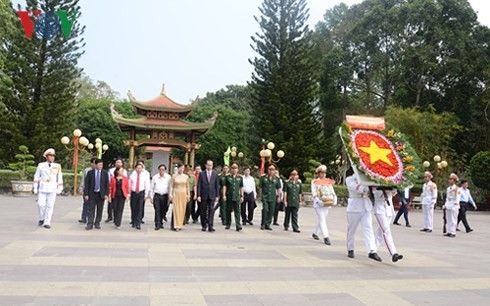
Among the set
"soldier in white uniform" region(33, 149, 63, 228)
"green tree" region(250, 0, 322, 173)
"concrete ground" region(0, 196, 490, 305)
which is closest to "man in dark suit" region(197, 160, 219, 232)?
"concrete ground" region(0, 196, 490, 305)

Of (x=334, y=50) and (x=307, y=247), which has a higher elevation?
(x=334, y=50)

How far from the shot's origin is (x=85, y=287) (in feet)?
13.9

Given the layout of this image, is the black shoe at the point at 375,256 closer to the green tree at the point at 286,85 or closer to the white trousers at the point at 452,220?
the white trousers at the point at 452,220

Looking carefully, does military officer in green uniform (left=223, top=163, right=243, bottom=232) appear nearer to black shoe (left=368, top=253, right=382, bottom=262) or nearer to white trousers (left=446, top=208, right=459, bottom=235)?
black shoe (left=368, top=253, right=382, bottom=262)

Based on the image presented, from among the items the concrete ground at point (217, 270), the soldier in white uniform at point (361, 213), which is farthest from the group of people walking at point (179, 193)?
the soldier in white uniform at point (361, 213)

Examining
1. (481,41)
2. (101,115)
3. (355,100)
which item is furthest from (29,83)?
(481,41)

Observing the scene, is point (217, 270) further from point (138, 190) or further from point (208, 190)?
point (138, 190)

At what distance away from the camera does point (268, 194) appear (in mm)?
9586

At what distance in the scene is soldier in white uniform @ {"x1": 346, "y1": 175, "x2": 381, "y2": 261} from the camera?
6.39m

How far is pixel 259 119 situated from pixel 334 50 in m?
7.20

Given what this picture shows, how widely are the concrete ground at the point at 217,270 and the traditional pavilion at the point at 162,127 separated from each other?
60.2 feet

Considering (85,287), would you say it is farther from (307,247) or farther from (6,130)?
(6,130)

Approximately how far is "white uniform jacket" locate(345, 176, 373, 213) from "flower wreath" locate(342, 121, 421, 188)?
412 mm

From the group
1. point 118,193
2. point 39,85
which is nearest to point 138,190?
point 118,193
